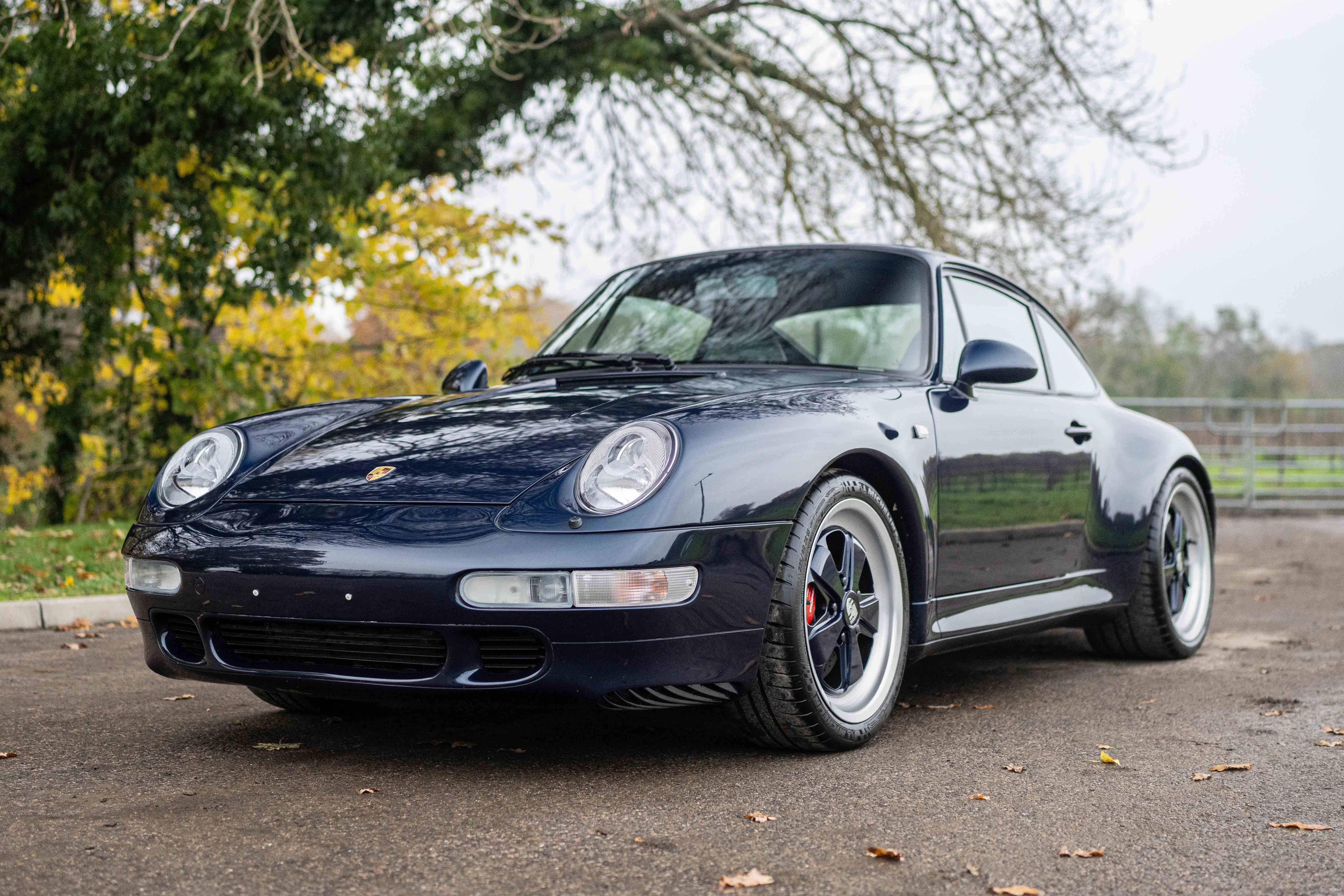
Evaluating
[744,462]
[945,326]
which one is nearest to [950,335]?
[945,326]

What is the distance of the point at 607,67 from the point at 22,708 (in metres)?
10.3

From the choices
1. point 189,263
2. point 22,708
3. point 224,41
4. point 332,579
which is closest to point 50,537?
point 189,263

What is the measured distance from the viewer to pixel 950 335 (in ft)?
14.8

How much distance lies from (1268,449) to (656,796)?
16.9 meters

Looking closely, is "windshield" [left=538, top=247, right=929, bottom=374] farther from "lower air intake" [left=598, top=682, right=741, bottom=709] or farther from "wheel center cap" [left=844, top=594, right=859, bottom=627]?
"lower air intake" [left=598, top=682, right=741, bottom=709]

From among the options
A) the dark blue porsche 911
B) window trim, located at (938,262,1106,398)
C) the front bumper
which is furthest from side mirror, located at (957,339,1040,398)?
the front bumper

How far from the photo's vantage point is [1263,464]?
17797 mm

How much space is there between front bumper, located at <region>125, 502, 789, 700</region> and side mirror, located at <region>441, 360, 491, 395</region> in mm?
1444

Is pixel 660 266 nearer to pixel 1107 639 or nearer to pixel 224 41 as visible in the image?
pixel 1107 639

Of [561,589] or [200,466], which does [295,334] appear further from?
[561,589]

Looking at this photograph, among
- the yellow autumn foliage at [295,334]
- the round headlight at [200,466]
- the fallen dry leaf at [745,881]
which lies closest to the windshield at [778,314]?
the round headlight at [200,466]

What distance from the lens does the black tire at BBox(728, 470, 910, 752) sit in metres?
3.34

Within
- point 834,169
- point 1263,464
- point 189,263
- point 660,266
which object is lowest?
point 1263,464

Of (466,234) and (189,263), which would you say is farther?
(466,234)
